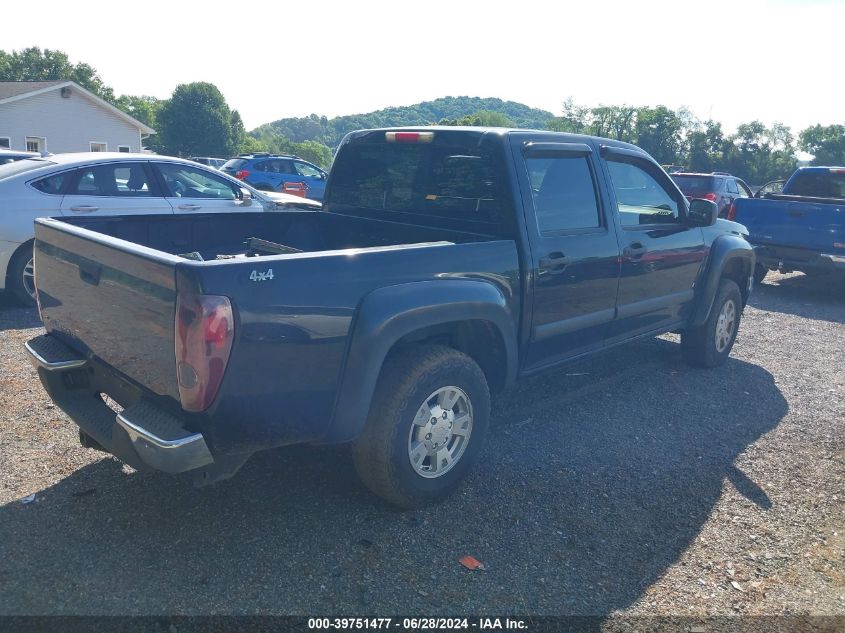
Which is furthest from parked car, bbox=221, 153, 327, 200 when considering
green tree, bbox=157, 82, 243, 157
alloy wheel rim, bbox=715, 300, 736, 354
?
green tree, bbox=157, 82, 243, 157

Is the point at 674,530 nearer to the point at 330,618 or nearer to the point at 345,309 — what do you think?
the point at 330,618

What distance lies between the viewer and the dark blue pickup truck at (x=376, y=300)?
2.71m

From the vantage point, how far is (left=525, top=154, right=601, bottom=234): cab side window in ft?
13.7

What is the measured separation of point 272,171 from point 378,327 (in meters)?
18.5

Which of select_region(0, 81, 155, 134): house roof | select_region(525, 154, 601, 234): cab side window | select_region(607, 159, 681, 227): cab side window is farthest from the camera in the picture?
select_region(0, 81, 155, 134): house roof

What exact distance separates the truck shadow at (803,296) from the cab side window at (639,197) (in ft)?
15.4

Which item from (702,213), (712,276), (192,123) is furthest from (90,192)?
(192,123)

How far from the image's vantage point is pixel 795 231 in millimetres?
9578

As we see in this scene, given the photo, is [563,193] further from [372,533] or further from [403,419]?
[372,533]

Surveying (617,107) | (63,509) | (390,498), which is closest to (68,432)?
(63,509)

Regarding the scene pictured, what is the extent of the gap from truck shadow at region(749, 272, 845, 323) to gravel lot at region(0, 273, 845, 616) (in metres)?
4.56

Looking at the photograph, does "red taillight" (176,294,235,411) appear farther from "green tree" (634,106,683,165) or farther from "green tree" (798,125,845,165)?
"green tree" (798,125,845,165)

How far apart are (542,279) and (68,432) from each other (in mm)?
3123

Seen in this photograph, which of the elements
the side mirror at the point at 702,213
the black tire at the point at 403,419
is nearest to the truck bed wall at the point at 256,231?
the black tire at the point at 403,419
